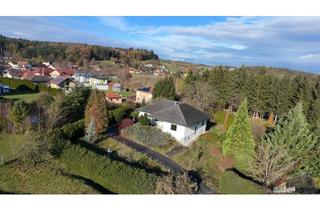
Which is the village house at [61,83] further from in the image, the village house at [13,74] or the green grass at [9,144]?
the green grass at [9,144]

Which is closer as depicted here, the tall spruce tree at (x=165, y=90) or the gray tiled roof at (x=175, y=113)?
the gray tiled roof at (x=175, y=113)

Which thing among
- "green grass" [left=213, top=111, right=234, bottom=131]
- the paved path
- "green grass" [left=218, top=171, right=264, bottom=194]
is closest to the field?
the paved path

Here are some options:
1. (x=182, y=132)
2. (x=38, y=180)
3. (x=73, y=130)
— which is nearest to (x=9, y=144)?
(x=73, y=130)

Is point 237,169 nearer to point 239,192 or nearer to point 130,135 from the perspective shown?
point 239,192

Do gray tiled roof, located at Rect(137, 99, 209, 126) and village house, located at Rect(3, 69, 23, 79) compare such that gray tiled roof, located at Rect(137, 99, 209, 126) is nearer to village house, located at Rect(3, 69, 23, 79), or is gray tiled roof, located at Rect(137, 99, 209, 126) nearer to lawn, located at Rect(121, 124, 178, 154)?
lawn, located at Rect(121, 124, 178, 154)

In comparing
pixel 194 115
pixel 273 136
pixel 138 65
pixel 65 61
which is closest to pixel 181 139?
pixel 194 115

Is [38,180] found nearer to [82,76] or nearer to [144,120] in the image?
[144,120]

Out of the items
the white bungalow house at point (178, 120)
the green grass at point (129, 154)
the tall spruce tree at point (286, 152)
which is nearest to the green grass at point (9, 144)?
the green grass at point (129, 154)
